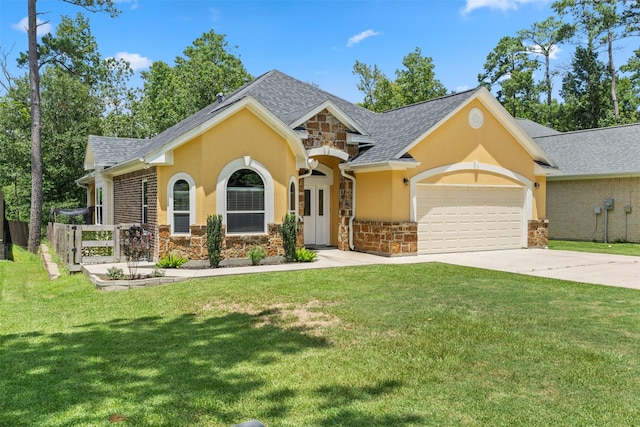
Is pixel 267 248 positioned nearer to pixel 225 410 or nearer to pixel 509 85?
pixel 225 410

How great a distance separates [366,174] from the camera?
653 inches

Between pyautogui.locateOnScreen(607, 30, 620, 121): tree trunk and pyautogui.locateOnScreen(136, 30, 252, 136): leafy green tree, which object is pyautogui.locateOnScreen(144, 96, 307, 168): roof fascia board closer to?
pyautogui.locateOnScreen(136, 30, 252, 136): leafy green tree

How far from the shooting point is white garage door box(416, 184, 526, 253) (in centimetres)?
1609

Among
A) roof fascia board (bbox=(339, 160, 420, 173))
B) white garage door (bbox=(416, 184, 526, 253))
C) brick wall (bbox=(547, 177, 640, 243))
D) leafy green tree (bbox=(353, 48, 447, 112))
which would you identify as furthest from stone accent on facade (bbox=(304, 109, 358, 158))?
leafy green tree (bbox=(353, 48, 447, 112))

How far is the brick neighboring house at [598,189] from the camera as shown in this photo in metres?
20.6

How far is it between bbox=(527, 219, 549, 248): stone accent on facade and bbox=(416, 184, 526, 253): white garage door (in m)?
0.33

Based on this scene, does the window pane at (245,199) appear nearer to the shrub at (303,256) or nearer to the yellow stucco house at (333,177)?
the yellow stucco house at (333,177)

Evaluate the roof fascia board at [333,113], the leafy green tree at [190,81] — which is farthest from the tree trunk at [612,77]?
the roof fascia board at [333,113]

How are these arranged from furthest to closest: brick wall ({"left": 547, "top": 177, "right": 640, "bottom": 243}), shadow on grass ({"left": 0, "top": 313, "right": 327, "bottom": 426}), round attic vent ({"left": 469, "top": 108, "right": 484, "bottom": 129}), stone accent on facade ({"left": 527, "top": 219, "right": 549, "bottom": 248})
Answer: brick wall ({"left": 547, "top": 177, "right": 640, "bottom": 243}), stone accent on facade ({"left": 527, "top": 219, "right": 549, "bottom": 248}), round attic vent ({"left": 469, "top": 108, "right": 484, "bottom": 129}), shadow on grass ({"left": 0, "top": 313, "right": 327, "bottom": 426})

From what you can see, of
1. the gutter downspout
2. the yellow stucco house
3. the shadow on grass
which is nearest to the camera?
the shadow on grass

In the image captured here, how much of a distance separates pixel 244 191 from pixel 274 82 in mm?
7127

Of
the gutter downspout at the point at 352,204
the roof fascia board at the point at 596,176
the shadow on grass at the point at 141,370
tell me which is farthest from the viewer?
the roof fascia board at the point at 596,176

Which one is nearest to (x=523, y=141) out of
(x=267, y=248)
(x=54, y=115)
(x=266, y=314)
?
(x=267, y=248)

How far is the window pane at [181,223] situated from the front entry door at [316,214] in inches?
207
